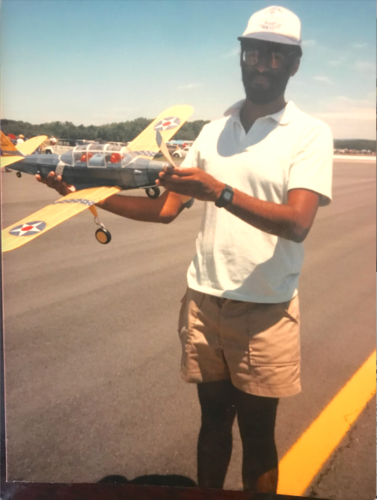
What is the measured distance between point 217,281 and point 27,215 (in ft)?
2.41

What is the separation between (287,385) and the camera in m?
→ 1.48

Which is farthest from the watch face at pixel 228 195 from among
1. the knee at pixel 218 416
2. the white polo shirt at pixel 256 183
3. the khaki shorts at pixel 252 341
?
the knee at pixel 218 416

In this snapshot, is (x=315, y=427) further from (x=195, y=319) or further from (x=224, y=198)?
(x=224, y=198)

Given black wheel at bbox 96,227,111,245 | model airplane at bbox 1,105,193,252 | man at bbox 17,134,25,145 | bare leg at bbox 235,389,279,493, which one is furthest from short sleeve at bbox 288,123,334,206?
man at bbox 17,134,25,145

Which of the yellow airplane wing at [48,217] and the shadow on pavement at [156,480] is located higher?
the yellow airplane wing at [48,217]

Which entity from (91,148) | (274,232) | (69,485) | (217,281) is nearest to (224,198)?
(274,232)

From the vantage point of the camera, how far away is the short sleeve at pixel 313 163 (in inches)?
48.9

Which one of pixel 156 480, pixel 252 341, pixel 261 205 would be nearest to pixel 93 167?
pixel 261 205

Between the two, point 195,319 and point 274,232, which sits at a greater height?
point 274,232

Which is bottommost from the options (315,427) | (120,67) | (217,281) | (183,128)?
(315,427)

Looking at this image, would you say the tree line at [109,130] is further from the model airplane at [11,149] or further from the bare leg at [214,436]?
the bare leg at [214,436]

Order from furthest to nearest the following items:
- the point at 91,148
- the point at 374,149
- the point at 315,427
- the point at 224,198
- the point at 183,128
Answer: the point at 315,427 < the point at 374,149 < the point at 183,128 < the point at 91,148 < the point at 224,198

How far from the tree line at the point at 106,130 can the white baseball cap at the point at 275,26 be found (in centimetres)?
35

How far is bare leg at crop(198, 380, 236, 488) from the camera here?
64.4 inches
